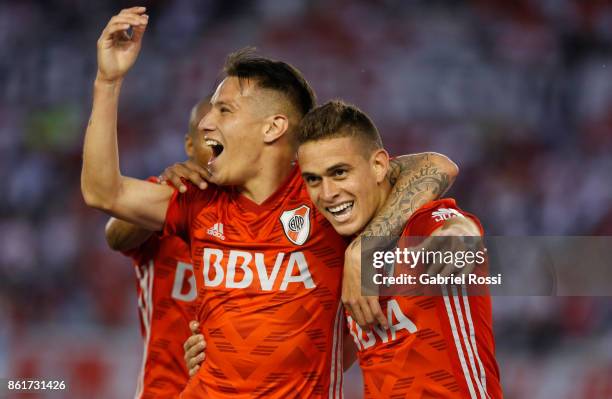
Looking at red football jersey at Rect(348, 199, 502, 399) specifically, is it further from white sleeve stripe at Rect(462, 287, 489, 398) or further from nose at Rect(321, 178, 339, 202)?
nose at Rect(321, 178, 339, 202)

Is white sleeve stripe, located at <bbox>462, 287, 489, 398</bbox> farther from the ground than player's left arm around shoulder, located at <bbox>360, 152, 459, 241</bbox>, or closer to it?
closer to it

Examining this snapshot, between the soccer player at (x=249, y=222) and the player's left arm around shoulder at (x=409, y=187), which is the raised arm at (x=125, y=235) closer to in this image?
the soccer player at (x=249, y=222)

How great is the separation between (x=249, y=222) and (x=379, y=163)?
54cm

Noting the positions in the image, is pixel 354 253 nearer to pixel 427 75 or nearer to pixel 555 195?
pixel 555 195

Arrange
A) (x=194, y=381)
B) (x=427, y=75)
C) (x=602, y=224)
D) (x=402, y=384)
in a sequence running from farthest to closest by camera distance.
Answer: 1. (x=427, y=75)
2. (x=602, y=224)
3. (x=194, y=381)
4. (x=402, y=384)

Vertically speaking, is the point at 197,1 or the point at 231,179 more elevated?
the point at 197,1

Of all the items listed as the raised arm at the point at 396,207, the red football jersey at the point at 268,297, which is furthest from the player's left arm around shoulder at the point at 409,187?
the red football jersey at the point at 268,297

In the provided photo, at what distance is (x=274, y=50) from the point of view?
8422 millimetres

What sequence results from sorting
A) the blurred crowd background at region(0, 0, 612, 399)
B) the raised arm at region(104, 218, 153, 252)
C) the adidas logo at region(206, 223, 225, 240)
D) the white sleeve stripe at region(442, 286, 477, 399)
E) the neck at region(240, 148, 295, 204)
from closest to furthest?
the white sleeve stripe at region(442, 286, 477, 399)
the adidas logo at region(206, 223, 225, 240)
the neck at region(240, 148, 295, 204)
the raised arm at region(104, 218, 153, 252)
the blurred crowd background at region(0, 0, 612, 399)

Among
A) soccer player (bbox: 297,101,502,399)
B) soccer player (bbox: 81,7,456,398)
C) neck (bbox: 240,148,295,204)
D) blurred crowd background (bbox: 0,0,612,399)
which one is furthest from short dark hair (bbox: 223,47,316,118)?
blurred crowd background (bbox: 0,0,612,399)

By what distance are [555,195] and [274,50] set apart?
9.91 feet

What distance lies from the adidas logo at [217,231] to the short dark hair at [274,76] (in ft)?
1.82

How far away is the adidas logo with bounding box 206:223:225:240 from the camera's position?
318 cm

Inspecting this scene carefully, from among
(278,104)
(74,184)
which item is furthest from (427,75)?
(278,104)
